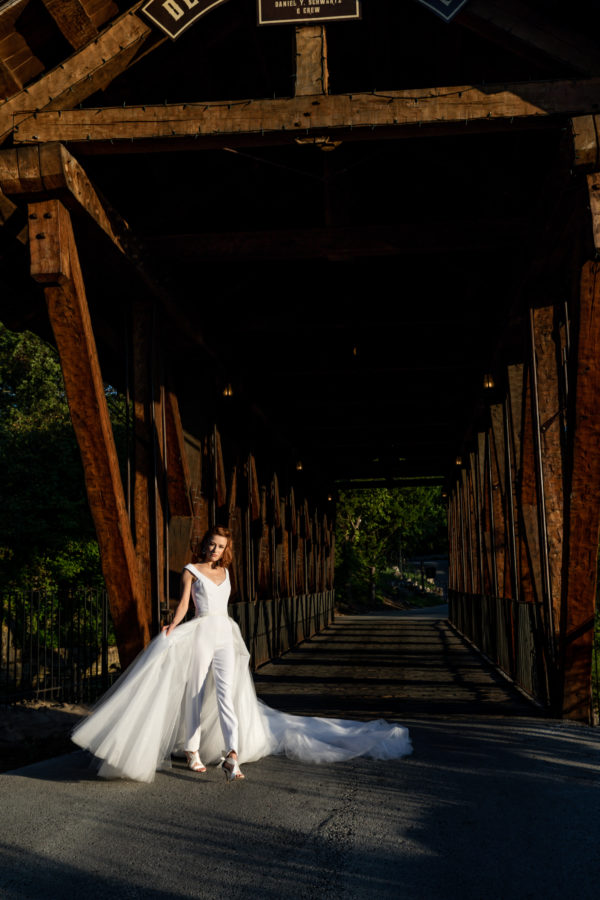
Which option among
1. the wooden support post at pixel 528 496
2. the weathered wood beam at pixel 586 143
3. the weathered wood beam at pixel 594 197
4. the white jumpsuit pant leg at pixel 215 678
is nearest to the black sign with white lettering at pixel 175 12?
the weathered wood beam at pixel 586 143

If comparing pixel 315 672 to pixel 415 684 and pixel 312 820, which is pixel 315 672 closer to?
pixel 415 684

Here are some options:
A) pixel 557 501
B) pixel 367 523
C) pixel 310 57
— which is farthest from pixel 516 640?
pixel 367 523

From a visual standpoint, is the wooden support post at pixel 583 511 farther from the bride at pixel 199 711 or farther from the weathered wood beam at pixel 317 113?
the bride at pixel 199 711

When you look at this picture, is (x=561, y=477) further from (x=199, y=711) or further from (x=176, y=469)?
(x=199, y=711)

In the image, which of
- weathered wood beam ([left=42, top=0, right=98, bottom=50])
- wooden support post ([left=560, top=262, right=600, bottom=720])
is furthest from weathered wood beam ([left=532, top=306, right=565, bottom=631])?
weathered wood beam ([left=42, top=0, right=98, bottom=50])

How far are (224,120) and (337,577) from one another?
43.2m

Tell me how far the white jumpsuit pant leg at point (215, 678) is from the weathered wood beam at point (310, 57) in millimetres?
4386

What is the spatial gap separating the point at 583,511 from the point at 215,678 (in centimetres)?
391

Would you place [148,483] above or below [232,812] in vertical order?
above

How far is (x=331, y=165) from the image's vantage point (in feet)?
27.7

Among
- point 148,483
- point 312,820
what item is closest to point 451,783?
point 312,820

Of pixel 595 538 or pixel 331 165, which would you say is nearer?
pixel 595 538

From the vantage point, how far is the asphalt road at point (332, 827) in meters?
3.24

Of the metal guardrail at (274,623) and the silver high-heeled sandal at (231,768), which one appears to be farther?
the metal guardrail at (274,623)
